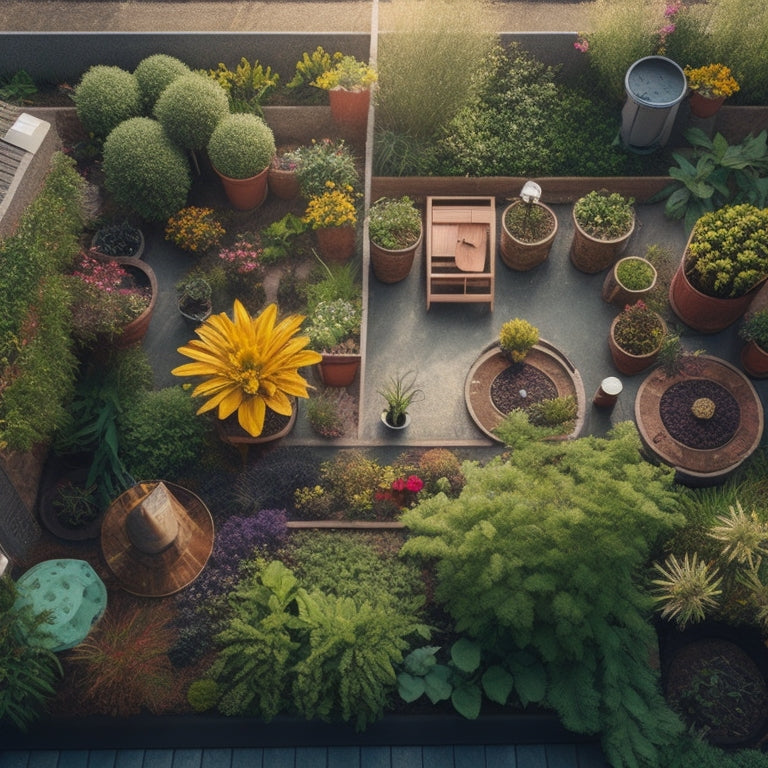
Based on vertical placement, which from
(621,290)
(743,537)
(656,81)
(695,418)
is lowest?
(743,537)

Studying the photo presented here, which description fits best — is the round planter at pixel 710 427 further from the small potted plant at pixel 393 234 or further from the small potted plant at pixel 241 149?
the small potted plant at pixel 241 149

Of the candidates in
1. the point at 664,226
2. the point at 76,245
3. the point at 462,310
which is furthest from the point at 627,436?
the point at 76,245

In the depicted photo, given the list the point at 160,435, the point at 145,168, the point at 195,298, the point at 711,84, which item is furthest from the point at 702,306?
the point at 145,168

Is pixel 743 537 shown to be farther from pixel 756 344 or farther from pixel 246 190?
pixel 246 190

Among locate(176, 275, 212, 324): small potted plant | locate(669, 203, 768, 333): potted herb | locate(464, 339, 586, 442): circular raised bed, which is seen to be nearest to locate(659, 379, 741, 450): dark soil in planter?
locate(669, 203, 768, 333): potted herb

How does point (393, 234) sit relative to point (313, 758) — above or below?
above

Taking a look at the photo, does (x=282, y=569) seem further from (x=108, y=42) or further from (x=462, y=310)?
(x=108, y=42)

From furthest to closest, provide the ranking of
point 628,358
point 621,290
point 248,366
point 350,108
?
point 350,108 < point 621,290 < point 628,358 < point 248,366

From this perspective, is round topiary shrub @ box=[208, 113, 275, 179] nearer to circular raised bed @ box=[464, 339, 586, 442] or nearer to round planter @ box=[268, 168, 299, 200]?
round planter @ box=[268, 168, 299, 200]
